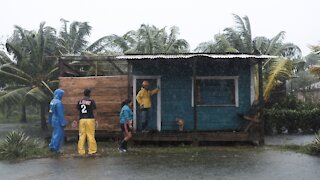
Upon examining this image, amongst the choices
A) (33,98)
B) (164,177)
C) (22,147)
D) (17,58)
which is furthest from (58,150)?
(17,58)

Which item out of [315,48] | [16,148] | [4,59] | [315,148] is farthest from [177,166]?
[4,59]

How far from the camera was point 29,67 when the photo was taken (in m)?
24.7

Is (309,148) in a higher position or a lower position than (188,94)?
lower

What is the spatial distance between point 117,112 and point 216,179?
750 cm

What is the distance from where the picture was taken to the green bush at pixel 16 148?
11.8 meters

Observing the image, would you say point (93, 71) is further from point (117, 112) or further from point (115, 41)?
point (115, 41)

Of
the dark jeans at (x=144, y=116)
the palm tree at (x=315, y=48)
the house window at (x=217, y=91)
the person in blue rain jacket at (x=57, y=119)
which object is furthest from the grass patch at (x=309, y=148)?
the person in blue rain jacket at (x=57, y=119)

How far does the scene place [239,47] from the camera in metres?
24.3

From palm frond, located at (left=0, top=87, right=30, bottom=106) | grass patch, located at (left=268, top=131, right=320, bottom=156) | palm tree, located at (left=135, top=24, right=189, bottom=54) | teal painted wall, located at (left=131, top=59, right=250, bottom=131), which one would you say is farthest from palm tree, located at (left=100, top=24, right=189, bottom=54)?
grass patch, located at (left=268, top=131, right=320, bottom=156)

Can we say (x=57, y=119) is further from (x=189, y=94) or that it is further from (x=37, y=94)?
(x=37, y=94)

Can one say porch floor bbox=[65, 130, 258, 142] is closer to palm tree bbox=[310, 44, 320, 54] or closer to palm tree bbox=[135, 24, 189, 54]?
palm tree bbox=[310, 44, 320, 54]

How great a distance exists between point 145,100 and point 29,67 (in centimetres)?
1242

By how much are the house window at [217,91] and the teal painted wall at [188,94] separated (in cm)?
18

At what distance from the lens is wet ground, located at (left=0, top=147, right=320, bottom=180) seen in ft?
29.7
